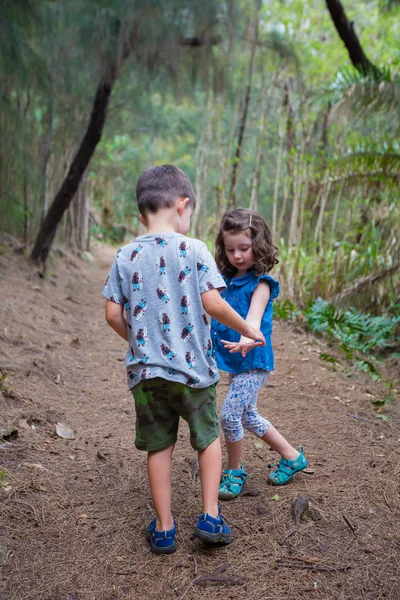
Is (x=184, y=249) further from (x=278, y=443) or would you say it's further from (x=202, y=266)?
(x=278, y=443)

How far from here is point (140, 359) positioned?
175cm

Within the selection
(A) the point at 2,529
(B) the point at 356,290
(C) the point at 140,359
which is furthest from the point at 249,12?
(A) the point at 2,529

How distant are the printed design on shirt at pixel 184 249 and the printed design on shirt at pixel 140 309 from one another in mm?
215

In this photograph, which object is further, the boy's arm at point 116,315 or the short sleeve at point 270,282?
the short sleeve at point 270,282

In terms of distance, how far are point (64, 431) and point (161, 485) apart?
121cm

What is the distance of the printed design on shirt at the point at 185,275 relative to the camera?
5.77 feet

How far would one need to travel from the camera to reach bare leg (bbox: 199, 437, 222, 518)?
182 cm

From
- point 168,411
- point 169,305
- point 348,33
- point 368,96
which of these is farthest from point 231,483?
point 348,33

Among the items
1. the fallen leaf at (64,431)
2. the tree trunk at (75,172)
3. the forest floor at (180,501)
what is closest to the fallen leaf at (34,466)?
the forest floor at (180,501)

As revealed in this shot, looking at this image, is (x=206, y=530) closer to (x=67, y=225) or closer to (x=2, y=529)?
(x=2, y=529)

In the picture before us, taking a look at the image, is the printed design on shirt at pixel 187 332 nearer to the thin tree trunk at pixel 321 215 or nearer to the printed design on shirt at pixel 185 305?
the printed design on shirt at pixel 185 305

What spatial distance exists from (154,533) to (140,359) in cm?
67

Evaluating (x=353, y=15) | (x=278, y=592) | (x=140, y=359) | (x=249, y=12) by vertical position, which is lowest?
(x=278, y=592)

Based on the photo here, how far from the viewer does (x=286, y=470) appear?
2.35m
